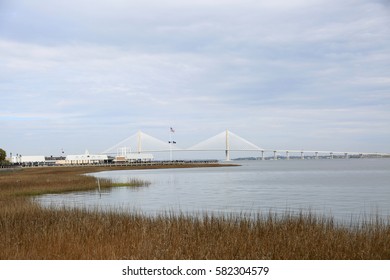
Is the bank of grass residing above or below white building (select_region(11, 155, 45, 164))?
above

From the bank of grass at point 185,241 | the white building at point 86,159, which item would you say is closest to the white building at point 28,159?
the white building at point 86,159

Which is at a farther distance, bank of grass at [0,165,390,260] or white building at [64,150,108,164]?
white building at [64,150,108,164]

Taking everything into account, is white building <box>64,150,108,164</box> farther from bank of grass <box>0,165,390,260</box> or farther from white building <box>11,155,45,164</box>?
bank of grass <box>0,165,390,260</box>

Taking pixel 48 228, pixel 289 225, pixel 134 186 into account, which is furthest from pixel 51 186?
pixel 289 225

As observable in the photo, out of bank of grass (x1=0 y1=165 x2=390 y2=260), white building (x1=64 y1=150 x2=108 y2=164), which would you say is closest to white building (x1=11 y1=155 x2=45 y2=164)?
white building (x1=64 y1=150 x2=108 y2=164)

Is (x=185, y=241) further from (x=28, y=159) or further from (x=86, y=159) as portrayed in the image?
(x=28, y=159)

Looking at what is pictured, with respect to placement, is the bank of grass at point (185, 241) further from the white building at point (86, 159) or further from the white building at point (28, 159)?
the white building at point (28, 159)

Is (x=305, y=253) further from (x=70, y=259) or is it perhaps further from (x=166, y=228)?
(x=70, y=259)

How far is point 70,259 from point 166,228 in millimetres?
3437

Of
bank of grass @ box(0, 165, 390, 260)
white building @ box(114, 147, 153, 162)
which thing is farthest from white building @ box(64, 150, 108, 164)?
bank of grass @ box(0, 165, 390, 260)

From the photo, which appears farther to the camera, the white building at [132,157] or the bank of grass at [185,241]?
the white building at [132,157]

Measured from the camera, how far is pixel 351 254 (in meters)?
9.68

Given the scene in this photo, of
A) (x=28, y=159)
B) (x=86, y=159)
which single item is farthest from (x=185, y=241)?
(x=28, y=159)

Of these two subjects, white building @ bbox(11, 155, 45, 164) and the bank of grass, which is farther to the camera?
white building @ bbox(11, 155, 45, 164)
